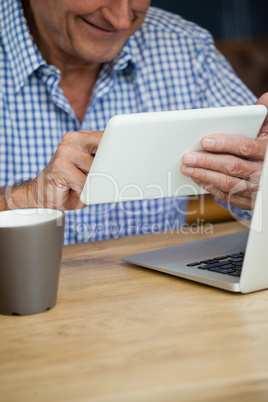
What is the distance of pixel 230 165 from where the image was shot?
92cm

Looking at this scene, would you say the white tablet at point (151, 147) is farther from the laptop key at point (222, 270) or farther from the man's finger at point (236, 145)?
the laptop key at point (222, 270)

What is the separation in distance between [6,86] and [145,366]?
3.36 feet

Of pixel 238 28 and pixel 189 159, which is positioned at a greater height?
pixel 238 28

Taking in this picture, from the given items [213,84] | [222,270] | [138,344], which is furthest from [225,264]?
[213,84]

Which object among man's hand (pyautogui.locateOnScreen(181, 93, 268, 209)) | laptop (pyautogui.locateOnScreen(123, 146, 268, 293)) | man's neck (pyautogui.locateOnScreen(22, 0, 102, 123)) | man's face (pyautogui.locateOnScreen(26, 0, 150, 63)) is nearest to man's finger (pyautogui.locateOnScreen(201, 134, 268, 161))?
man's hand (pyautogui.locateOnScreen(181, 93, 268, 209))

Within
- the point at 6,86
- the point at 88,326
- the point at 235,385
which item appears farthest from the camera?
the point at 6,86

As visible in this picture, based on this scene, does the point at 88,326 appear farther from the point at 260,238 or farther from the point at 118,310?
the point at 260,238

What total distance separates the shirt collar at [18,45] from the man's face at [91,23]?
5 cm

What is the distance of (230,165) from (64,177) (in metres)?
0.27

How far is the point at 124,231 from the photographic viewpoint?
1472 mm

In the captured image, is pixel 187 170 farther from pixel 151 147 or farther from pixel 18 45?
pixel 18 45

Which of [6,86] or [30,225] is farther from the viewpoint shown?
[6,86]

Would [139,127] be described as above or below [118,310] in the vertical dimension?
above

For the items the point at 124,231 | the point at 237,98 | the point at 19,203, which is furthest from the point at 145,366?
the point at 237,98
